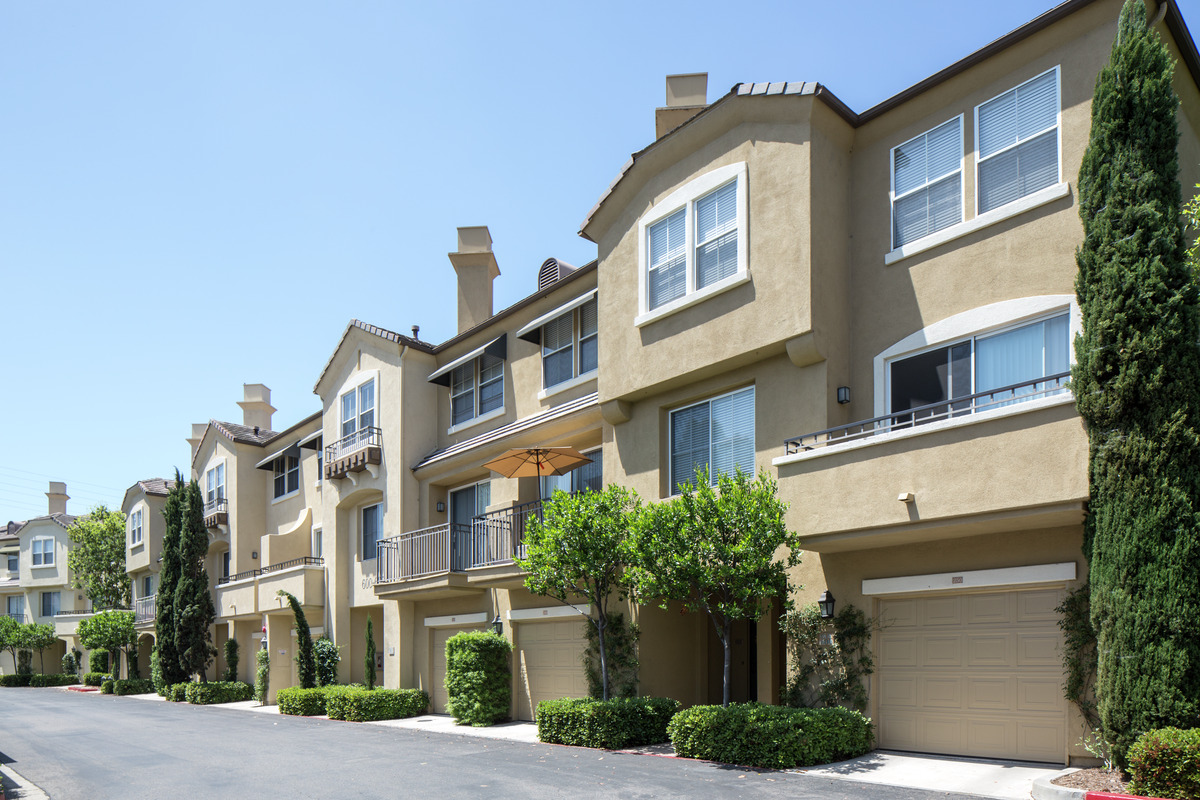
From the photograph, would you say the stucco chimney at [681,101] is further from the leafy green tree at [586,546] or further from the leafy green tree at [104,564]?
the leafy green tree at [104,564]

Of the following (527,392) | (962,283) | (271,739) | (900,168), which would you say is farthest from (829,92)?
(271,739)

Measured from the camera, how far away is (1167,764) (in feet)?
29.9

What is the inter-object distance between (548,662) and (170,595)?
23.7 metres

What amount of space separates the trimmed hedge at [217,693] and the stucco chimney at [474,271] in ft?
52.5

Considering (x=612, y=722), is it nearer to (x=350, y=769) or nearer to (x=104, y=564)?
(x=350, y=769)

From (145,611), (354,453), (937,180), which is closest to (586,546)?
(937,180)

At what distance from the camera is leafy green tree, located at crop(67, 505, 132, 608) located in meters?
52.2

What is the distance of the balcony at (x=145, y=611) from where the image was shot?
144ft

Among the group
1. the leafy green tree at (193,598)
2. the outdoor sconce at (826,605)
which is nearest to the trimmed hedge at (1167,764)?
the outdoor sconce at (826,605)

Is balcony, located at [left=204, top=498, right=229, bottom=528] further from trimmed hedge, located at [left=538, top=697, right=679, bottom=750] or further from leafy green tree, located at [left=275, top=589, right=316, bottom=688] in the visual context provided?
trimmed hedge, located at [left=538, top=697, right=679, bottom=750]

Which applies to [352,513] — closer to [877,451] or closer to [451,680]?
[451,680]

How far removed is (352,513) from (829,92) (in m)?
19.9

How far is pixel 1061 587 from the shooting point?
38.8 feet

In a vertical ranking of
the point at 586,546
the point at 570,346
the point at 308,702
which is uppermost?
the point at 570,346
